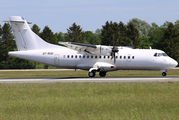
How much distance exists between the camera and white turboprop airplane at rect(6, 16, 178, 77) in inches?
1300

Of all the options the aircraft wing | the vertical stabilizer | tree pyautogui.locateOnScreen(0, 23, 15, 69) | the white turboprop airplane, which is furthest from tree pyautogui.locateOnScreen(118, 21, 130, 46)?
the aircraft wing

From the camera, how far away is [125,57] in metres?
33.7

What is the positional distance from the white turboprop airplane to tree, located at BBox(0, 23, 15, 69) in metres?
45.4

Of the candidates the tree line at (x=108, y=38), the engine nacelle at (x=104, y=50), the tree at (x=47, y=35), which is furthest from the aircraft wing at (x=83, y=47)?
the tree at (x=47, y=35)

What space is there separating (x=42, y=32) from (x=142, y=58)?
58.2 m

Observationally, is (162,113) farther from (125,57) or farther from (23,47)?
(23,47)

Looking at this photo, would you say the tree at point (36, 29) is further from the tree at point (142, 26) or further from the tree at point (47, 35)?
the tree at point (142, 26)

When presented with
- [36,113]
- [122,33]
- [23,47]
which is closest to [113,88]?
Result: [36,113]

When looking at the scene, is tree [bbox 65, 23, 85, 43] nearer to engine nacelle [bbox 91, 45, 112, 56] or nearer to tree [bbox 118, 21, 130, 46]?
tree [bbox 118, 21, 130, 46]

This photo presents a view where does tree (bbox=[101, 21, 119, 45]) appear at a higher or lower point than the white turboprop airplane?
higher

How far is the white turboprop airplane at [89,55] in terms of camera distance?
3303cm

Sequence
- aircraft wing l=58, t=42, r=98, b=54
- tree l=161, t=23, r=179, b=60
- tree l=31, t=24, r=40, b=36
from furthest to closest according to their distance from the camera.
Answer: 1. tree l=31, t=24, r=40, b=36
2. tree l=161, t=23, r=179, b=60
3. aircraft wing l=58, t=42, r=98, b=54

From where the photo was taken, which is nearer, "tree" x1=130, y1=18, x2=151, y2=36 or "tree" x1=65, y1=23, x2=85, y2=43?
"tree" x1=65, y1=23, x2=85, y2=43

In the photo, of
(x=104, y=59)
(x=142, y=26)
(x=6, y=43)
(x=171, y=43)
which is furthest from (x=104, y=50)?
(x=142, y=26)
